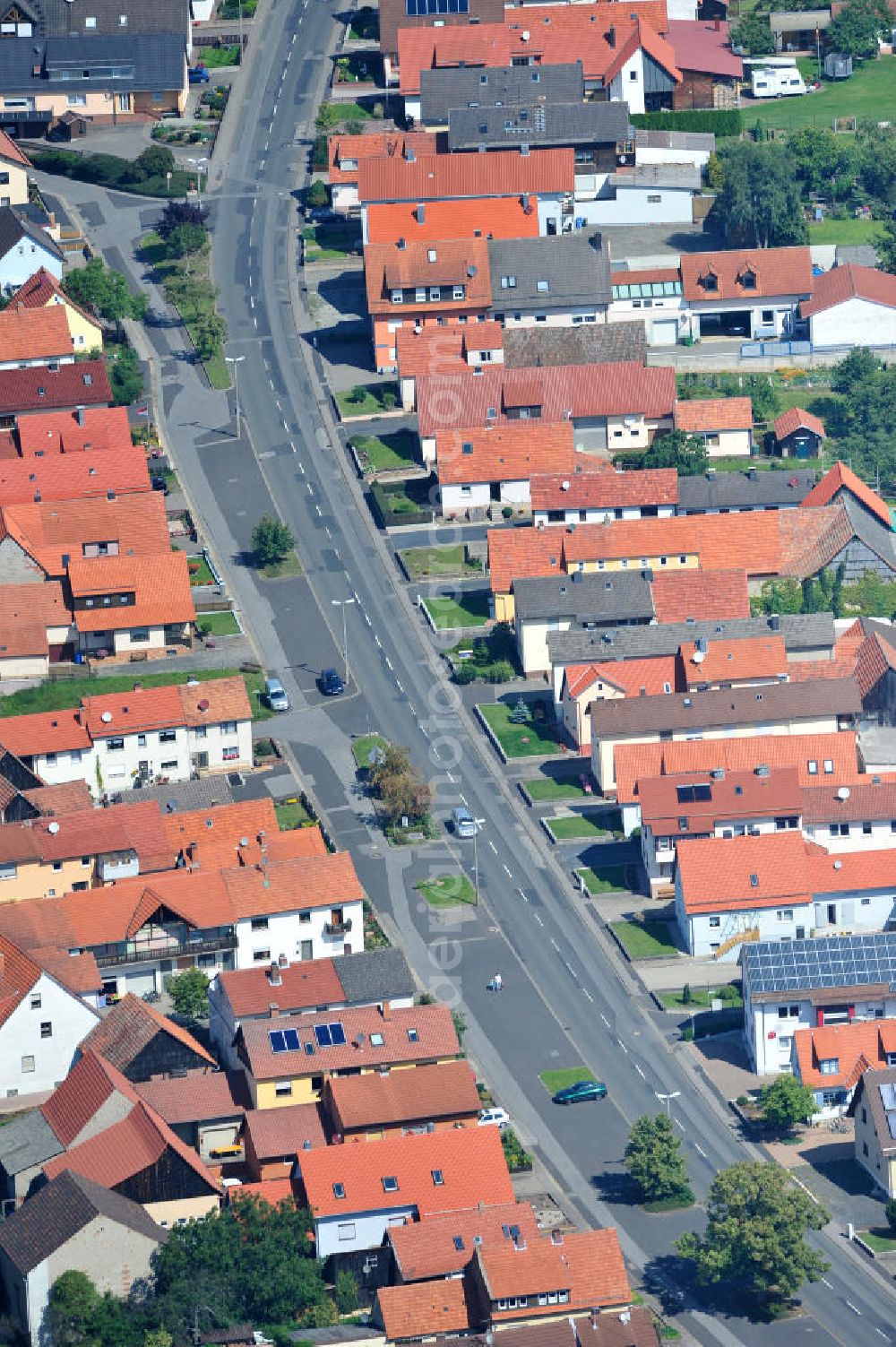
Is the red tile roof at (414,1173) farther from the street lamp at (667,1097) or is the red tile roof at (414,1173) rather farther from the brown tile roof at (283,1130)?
the street lamp at (667,1097)

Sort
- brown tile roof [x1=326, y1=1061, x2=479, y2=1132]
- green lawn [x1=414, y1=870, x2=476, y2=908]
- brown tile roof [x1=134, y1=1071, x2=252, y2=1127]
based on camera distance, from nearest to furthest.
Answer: brown tile roof [x1=326, y1=1061, x2=479, y2=1132], brown tile roof [x1=134, y1=1071, x2=252, y2=1127], green lawn [x1=414, y1=870, x2=476, y2=908]

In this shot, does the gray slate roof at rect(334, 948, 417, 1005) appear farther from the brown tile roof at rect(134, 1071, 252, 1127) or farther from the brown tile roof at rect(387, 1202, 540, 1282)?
the brown tile roof at rect(387, 1202, 540, 1282)

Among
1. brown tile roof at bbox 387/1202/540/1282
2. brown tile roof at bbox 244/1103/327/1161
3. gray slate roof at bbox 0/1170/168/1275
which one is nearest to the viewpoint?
gray slate roof at bbox 0/1170/168/1275

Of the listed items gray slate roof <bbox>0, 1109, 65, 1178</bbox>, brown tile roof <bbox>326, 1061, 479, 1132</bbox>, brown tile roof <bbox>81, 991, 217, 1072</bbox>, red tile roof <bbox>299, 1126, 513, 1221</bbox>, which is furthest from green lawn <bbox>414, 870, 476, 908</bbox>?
gray slate roof <bbox>0, 1109, 65, 1178</bbox>

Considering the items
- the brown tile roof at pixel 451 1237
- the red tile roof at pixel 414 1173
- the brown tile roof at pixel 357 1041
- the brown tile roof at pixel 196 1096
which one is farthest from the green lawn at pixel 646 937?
the brown tile roof at pixel 451 1237

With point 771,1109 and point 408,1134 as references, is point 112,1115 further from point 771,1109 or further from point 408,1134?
point 771,1109

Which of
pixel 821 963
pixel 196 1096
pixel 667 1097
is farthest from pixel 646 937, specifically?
pixel 196 1096

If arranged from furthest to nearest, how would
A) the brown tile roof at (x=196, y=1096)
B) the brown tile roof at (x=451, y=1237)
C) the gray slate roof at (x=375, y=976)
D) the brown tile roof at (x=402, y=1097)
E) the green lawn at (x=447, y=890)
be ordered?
the green lawn at (x=447, y=890)
the gray slate roof at (x=375, y=976)
the brown tile roof at (x=196, y=1096)
the brown tile roof at (x=402, y=1097)
the brown tile roof at (x=451, y=1237)

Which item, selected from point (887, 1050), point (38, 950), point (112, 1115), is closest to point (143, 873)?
point (38, 950)
